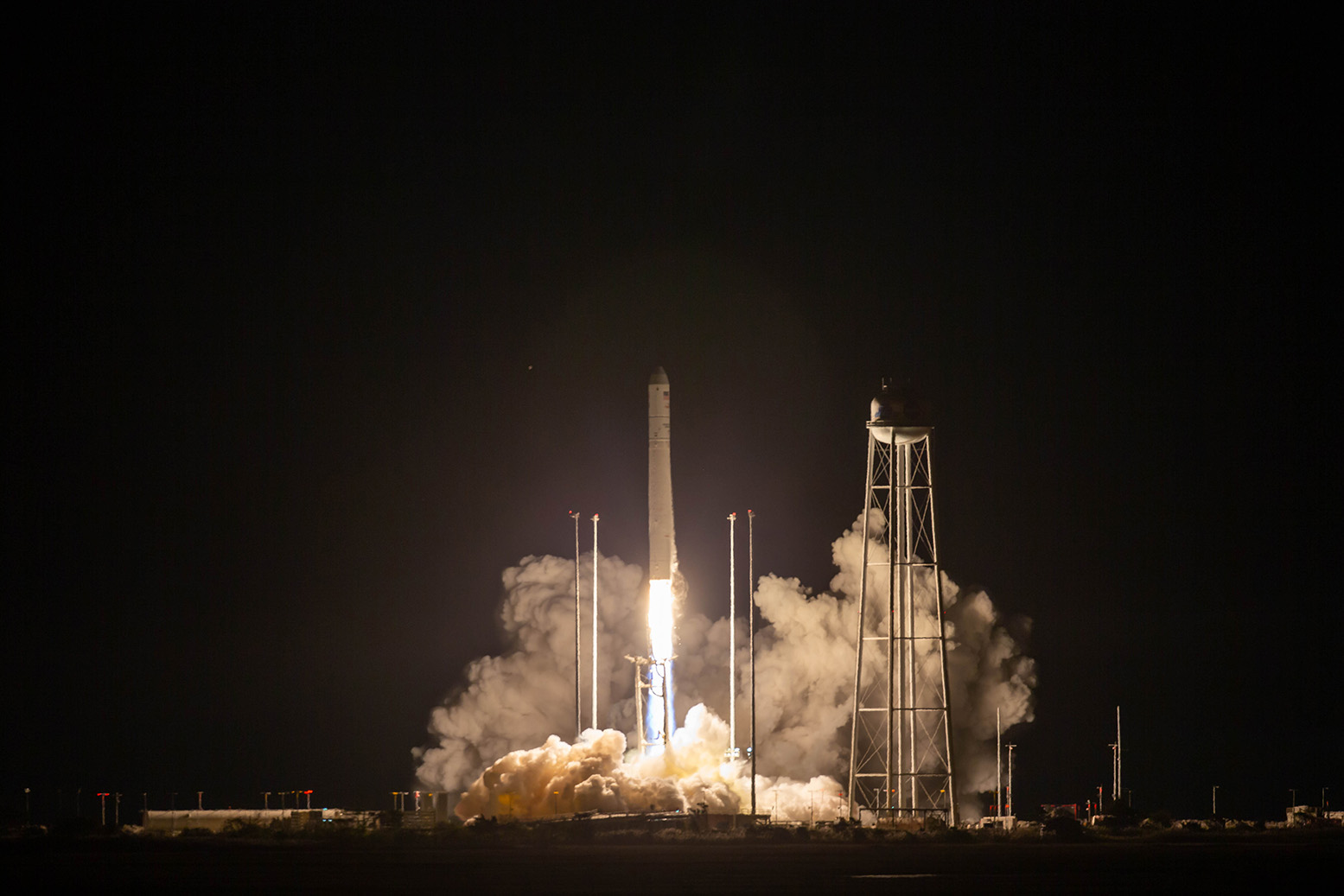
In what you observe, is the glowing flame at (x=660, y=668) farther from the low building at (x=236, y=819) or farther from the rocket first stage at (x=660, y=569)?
the low building at (x=236, y=819)

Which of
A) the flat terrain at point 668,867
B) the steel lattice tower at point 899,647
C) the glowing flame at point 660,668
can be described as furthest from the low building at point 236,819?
the steel lattice tower at point 899,647

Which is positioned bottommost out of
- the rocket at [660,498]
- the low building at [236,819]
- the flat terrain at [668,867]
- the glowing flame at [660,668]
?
the flat terrain at [668,867]

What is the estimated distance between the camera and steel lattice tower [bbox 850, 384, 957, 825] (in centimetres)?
7919

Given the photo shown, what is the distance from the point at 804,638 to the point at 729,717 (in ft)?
23.6

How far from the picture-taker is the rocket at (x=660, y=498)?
83.3 meters

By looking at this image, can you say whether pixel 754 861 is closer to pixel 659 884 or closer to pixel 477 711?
pixel 659 884

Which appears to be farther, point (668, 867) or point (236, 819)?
point (236, 819)

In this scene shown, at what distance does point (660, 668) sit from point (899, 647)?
1060cm

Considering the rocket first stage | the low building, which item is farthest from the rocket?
the low building

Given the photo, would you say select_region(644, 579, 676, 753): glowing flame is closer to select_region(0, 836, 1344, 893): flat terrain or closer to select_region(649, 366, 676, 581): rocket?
select_region(649, 366, 676, 581): rocket

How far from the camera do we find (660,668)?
83875 millimetres

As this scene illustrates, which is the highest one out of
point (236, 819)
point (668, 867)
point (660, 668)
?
point (660, 668)

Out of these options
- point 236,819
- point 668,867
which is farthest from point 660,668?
point 668,867

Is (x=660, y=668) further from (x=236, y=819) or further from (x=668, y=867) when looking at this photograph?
(x=668, y=867)
